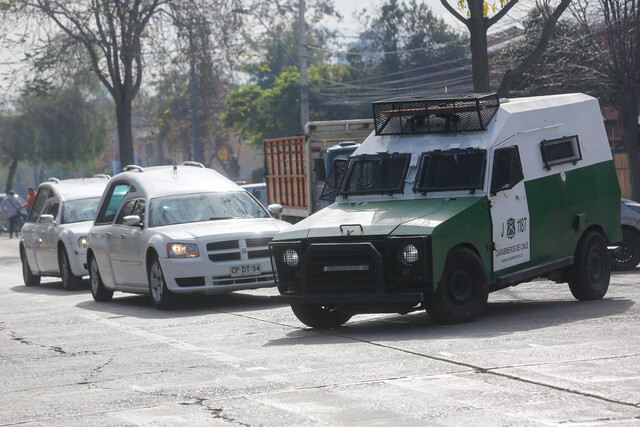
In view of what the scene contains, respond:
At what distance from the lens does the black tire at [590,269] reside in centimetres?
1316

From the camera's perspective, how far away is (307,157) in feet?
75.7

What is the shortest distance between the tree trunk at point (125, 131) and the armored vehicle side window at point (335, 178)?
2302 centimetres

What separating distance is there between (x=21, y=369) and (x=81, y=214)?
1120 cm

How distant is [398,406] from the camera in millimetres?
7227

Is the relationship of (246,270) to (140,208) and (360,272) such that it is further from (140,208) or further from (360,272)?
(360,272)

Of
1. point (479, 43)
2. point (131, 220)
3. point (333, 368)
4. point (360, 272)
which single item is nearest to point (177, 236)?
point (131, 220)

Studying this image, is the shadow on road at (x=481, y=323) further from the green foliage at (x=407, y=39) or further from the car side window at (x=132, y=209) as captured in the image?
the green foliage at (x=407, y=39)

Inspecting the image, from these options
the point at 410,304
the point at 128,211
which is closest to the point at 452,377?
the point at 410,304

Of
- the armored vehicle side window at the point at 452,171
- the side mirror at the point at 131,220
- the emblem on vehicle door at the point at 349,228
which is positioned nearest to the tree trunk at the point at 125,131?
the side mirror at the point at 131,220

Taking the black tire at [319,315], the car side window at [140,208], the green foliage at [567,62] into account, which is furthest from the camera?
the green foliage at [567,62]

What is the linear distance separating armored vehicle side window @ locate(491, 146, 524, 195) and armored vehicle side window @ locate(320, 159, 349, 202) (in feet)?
5.60

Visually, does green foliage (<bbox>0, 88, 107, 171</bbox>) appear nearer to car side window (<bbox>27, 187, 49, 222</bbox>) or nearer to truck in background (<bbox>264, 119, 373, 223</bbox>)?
truck in background (<bbox>264, 119, 373, 223</bbox>)

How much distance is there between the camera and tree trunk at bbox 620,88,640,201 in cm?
2739

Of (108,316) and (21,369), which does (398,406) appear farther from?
(108,316)
